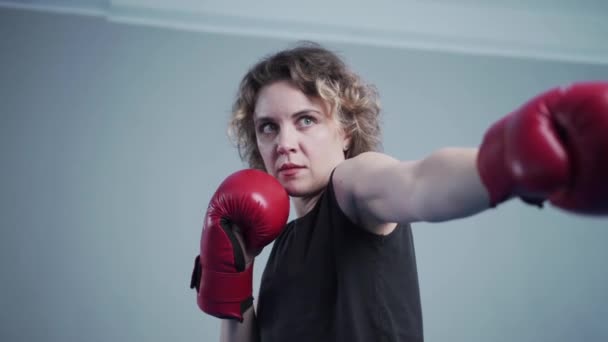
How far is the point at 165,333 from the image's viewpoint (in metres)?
2.37

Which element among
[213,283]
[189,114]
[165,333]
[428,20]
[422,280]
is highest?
[428,20]

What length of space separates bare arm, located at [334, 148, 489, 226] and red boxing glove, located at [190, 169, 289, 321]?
189mm

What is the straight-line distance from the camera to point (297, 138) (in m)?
1.03

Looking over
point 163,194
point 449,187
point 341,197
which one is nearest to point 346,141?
point 341,197

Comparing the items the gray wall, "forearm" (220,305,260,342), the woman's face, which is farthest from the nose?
the gray wall

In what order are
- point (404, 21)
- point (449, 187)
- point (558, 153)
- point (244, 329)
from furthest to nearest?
point (404, 21), point (244, 329), point (449, 187), point (558, 153)

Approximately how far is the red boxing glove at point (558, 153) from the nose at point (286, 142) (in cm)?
60

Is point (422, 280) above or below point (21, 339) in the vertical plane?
above

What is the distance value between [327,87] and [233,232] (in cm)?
48

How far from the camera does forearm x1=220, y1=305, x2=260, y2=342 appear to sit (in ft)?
3.49

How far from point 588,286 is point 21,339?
12.6ft

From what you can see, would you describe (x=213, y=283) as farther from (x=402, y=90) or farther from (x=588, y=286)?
(x=588, y=286)

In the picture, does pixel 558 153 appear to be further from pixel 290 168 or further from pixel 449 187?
pixel 290 168

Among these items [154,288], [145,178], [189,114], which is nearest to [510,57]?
[189,114]
